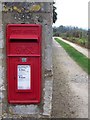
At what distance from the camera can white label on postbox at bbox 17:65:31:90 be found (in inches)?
216

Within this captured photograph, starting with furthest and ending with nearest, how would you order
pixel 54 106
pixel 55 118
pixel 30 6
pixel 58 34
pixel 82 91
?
pixel 58 34, pixel 82 91, pixel 54 106, pixel 55 118, pixel 30 6

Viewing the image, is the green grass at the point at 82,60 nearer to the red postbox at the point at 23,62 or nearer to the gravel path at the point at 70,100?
the gravel path at the point at 70,100

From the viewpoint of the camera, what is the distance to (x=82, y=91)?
991 centimetres

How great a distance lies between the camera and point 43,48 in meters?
5.49

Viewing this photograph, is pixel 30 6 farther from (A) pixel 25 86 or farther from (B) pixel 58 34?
(B) pixel 58 34

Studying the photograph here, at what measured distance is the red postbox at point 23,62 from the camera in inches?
212


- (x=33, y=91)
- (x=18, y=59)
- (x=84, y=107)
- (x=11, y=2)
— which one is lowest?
(x=84, y=107)

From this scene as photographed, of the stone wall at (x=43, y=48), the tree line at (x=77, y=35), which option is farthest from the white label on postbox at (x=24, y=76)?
the tree line at (x=77, y=35)

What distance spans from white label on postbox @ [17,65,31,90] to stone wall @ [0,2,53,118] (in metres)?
0.22

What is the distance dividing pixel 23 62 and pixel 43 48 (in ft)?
1.20

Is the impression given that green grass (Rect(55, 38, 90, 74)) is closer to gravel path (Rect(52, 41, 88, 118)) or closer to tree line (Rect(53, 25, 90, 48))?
gravel path (Rect(52, 41, 88, 118))

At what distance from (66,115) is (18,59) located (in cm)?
184

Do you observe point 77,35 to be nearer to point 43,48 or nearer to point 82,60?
point 82,60

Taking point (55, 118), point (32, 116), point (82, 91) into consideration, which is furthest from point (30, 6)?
point (82, 91)
